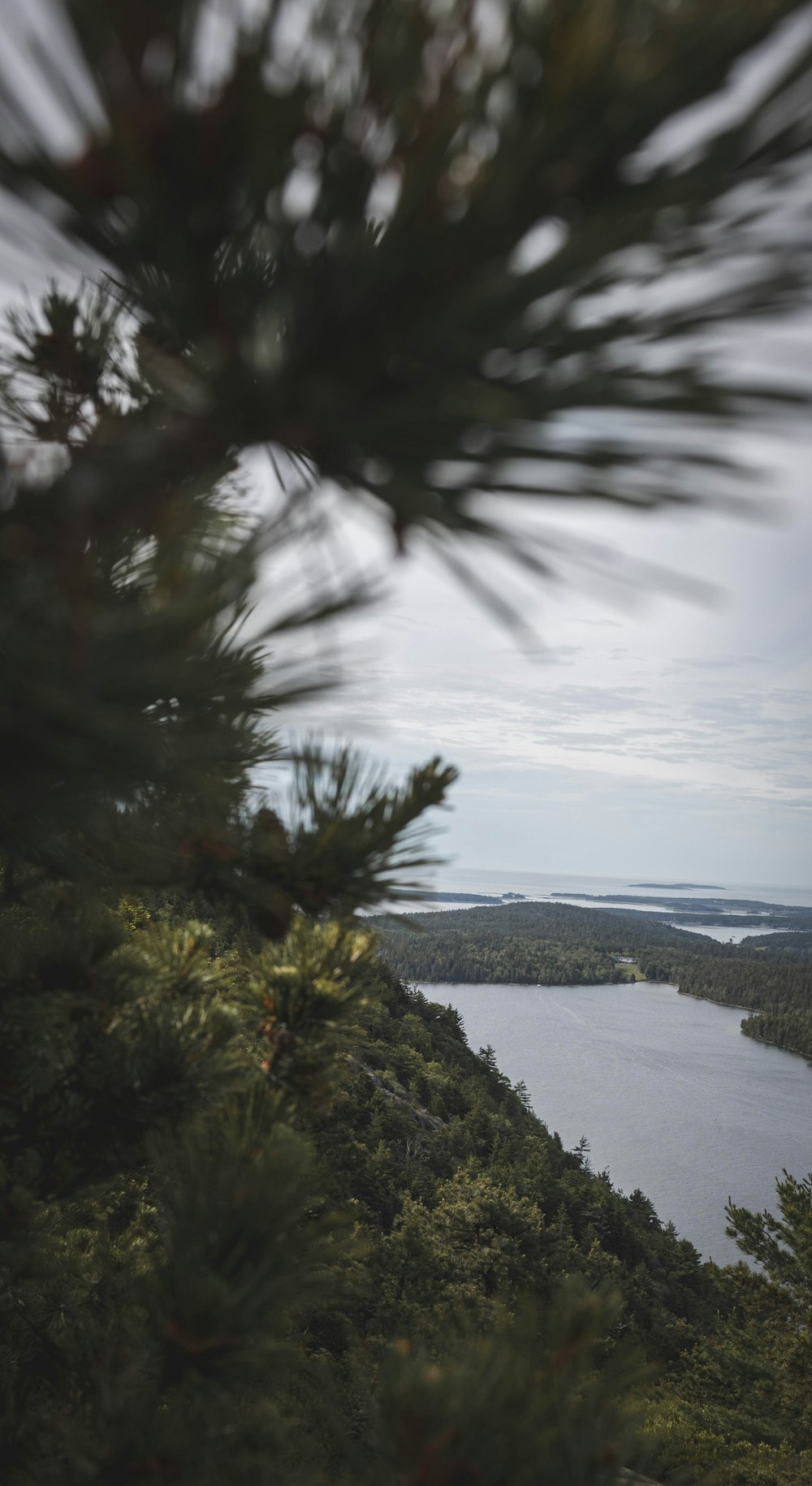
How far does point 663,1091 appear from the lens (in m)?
44.3

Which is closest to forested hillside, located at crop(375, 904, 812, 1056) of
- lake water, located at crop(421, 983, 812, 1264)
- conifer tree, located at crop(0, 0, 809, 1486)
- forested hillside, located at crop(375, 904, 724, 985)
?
forested hillside, located at crop(375, 904, 724, 985)

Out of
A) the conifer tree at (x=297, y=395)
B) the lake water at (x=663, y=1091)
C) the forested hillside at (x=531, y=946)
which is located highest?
the conifer tree at (x=297, y=395)

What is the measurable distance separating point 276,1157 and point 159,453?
845 millimetres

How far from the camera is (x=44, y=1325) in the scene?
5.88 ft

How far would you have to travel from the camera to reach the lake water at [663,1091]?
33.6 m

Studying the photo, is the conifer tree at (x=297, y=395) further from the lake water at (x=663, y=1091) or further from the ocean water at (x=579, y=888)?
the ocean water at (x=579, y=888)

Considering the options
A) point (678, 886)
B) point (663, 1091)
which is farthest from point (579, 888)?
point (663, 1091)

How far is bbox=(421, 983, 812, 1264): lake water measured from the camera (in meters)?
33.6

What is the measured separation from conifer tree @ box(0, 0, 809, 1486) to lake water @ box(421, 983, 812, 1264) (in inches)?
1096

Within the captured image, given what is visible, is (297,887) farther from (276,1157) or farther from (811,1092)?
(811,1092)

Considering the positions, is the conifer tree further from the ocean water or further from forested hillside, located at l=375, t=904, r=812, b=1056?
the ocean water

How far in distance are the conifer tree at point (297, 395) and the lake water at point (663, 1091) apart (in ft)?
91.3

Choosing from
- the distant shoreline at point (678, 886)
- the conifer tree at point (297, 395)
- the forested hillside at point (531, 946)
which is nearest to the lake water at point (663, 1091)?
the forested hillside at point (531, 946)

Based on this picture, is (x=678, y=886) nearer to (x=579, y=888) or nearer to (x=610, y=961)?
(x=579, y=888)
